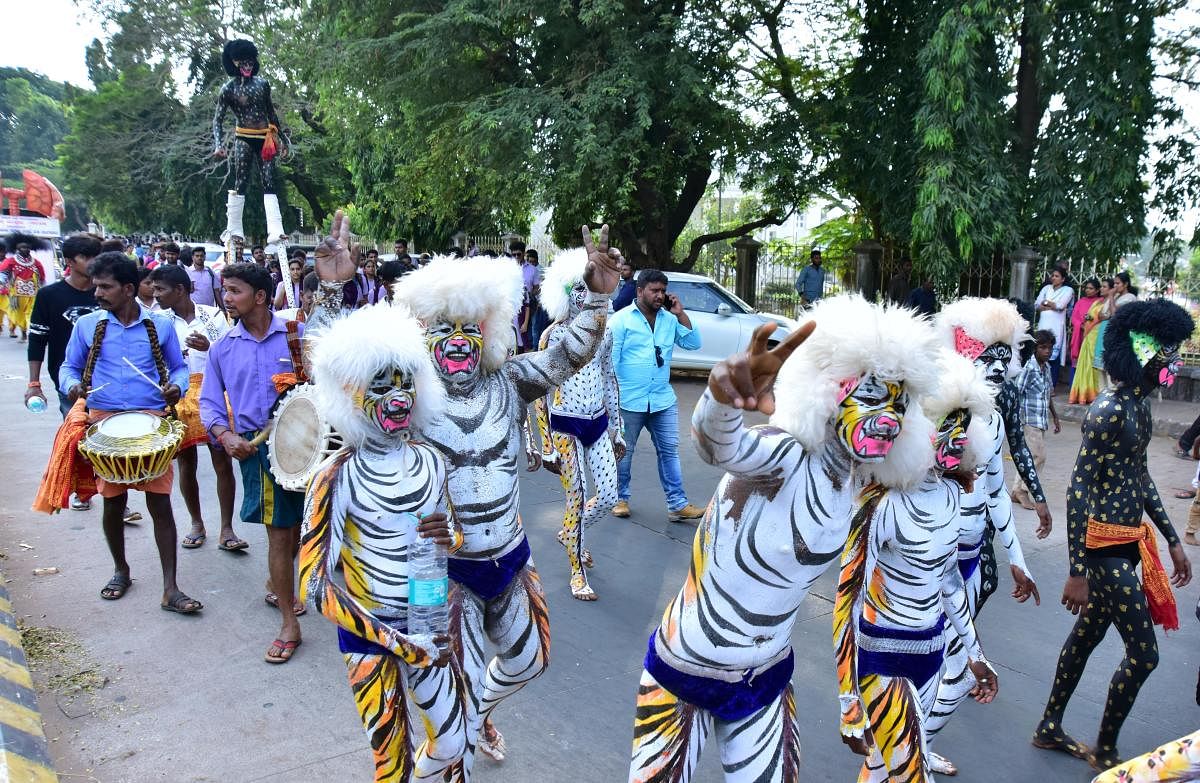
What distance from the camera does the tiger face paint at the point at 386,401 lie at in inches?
114

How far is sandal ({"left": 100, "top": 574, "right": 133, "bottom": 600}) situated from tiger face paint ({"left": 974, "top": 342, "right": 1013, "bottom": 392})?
5.07m

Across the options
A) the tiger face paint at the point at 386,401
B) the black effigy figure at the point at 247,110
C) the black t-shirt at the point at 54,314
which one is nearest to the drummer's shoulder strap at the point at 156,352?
the black t-shirt at the point at 54,314

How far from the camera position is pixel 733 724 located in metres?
2.66

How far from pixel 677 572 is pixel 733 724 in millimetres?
3387

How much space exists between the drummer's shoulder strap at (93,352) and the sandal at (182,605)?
1.34 m

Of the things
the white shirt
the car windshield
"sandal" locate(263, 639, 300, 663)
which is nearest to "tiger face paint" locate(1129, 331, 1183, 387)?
"sandal" locate(263, 639, 300, 663)

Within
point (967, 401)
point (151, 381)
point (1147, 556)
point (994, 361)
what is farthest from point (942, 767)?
point (151, 381)

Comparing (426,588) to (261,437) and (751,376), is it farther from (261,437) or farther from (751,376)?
(261,437)

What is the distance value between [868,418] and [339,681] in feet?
10.5

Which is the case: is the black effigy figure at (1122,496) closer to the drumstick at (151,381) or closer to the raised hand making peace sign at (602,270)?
the raised hand making peace sign at (602,270)

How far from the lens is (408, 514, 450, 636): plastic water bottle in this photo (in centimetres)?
278

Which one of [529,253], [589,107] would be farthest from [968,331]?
[529,253]

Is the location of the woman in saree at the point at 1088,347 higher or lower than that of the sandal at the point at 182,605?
higher

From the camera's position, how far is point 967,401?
312 cm
